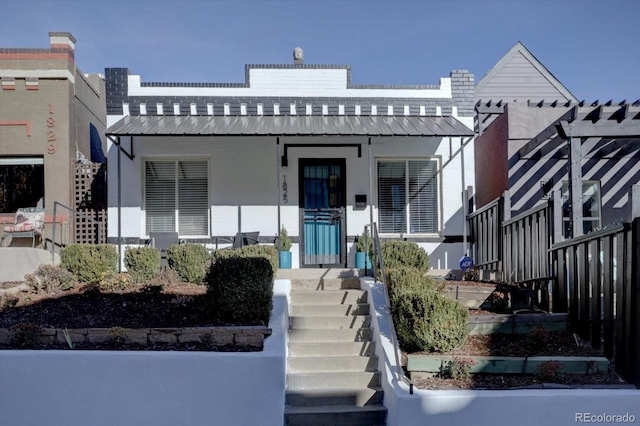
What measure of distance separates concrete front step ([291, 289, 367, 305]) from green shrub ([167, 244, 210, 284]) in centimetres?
168

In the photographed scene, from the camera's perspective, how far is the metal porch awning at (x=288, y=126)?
34.2 ft

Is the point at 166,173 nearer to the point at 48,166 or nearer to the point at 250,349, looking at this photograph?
the point at 48,166

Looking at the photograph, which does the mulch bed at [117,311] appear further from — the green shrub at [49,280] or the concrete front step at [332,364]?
the concrete front step at [332,364]

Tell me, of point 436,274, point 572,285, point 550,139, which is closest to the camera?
point 572,285

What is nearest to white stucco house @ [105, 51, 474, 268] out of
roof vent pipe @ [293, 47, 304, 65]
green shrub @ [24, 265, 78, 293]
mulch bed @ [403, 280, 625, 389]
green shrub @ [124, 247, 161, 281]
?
roof vent pipe @ [293, 47, 304, 65]

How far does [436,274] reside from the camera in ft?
34.5

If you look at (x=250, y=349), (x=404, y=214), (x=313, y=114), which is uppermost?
(x=313, y=114)

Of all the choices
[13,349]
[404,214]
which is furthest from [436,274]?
[13,349]

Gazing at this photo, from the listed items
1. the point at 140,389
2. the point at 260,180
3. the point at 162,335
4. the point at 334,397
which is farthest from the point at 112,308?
the point at 260,180

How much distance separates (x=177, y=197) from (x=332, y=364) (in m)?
6.08

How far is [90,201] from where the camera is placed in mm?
11914

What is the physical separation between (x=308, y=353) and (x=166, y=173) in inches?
239

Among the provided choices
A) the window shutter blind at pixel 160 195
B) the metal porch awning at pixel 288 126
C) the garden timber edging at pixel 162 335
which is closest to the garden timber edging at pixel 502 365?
the garden timber edging at pixel 162 335

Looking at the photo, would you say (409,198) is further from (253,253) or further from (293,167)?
(253,253)
